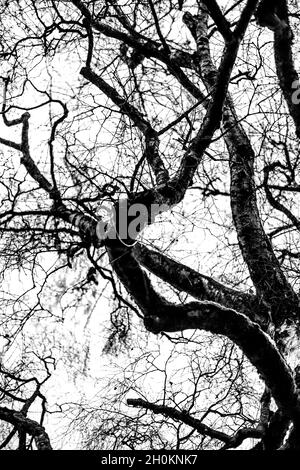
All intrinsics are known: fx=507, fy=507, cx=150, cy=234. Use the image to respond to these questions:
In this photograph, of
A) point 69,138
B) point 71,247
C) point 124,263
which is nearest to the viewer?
point 124,263

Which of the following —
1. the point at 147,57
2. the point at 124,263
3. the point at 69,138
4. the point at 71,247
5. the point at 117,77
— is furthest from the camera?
the point at 147,57

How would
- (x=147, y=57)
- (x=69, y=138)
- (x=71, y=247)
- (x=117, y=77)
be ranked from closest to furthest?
(x=71, y=247)
(x=117, y=77)
(x=69, y=138)
(x=147, y=57)

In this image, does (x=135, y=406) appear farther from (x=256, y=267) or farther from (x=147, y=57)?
(x=147, y=57)

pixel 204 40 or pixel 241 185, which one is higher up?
pixel 204 40

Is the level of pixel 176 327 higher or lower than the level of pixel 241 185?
lower

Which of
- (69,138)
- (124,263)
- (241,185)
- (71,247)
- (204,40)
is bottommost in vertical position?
(124,263)

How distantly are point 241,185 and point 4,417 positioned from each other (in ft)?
10.8

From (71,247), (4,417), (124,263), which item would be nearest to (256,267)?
(71,247)

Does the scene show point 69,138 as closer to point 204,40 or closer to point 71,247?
point 71,247

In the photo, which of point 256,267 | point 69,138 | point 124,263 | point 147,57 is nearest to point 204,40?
point 147,57

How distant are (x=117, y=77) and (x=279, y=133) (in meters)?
1.62

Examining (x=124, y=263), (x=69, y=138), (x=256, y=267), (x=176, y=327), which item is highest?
(x=69, y=138)

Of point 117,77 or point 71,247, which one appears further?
point 117,77

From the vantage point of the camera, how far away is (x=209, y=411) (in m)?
5.06
